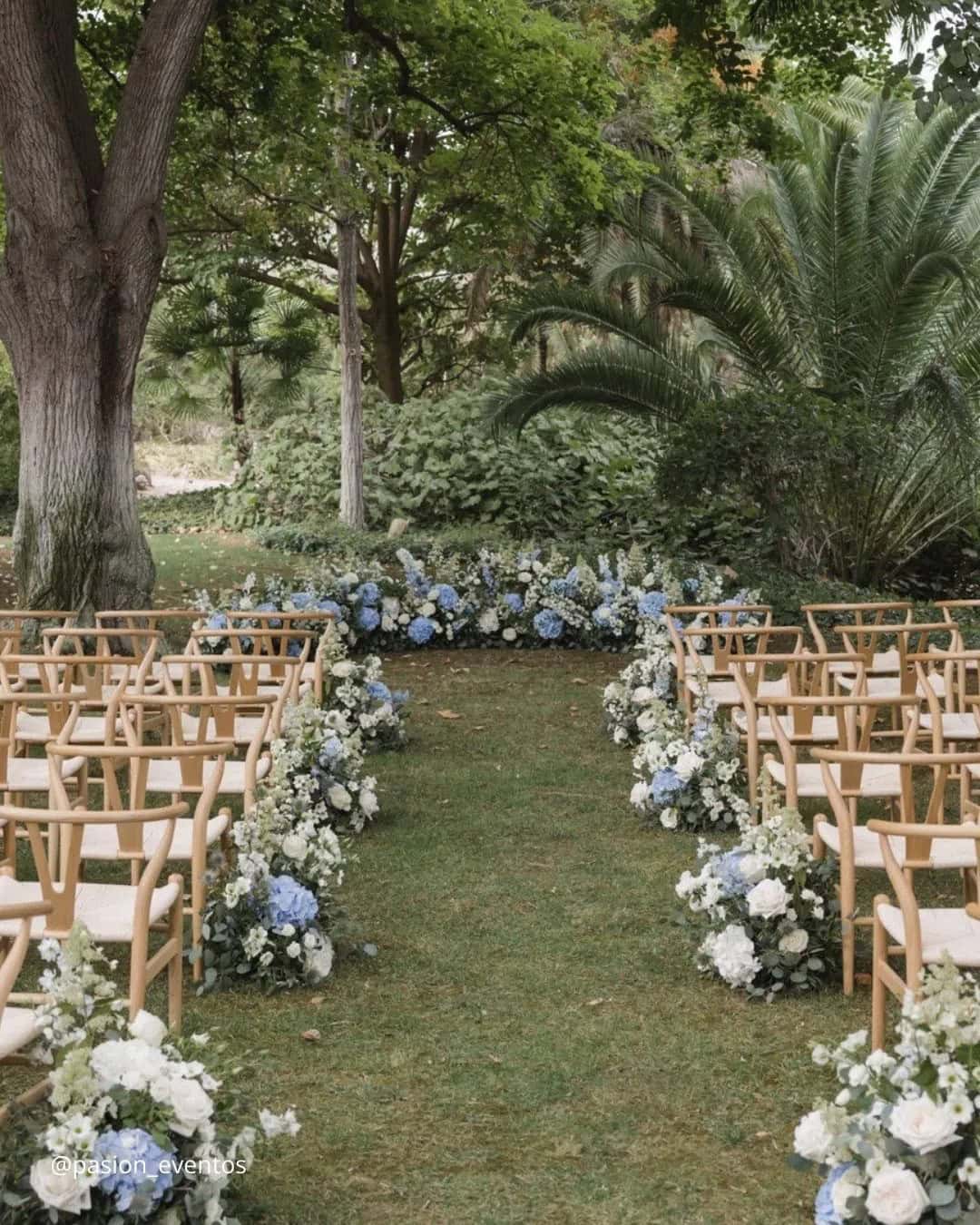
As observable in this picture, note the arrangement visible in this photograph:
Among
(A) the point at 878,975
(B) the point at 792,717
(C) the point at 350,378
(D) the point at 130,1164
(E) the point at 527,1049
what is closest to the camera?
(D) the point at 130,1164

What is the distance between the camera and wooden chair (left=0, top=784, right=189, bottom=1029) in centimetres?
359

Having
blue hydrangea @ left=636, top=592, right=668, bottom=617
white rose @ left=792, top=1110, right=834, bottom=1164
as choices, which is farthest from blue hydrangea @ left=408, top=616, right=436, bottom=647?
white rose @ left=792, top=1110, right=834, bottom=1164

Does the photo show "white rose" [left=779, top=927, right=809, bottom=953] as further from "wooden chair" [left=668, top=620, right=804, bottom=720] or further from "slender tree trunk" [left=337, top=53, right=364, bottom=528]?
"slender tree trunk" [left=337, top=53, right=364, bottom=528]

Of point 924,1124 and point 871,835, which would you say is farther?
point 871,835

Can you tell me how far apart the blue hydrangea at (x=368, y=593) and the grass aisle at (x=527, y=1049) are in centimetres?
435

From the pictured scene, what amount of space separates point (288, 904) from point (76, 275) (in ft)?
19.3

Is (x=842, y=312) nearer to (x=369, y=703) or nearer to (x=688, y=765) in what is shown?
(x=369, y=703)

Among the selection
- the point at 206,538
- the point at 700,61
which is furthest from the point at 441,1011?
the point at 206,538

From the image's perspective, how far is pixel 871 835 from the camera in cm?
480

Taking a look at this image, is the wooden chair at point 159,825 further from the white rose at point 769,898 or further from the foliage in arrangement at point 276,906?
the white rose at point 769,898

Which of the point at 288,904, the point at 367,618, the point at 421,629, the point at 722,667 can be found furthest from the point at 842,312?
the point at 288,904

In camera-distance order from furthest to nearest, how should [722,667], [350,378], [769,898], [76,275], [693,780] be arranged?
[350,378] < [76,275] < [722,667] < [693,780] < [769,898]

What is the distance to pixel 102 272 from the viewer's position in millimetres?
9633

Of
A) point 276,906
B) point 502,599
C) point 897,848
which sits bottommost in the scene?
point 276,906
